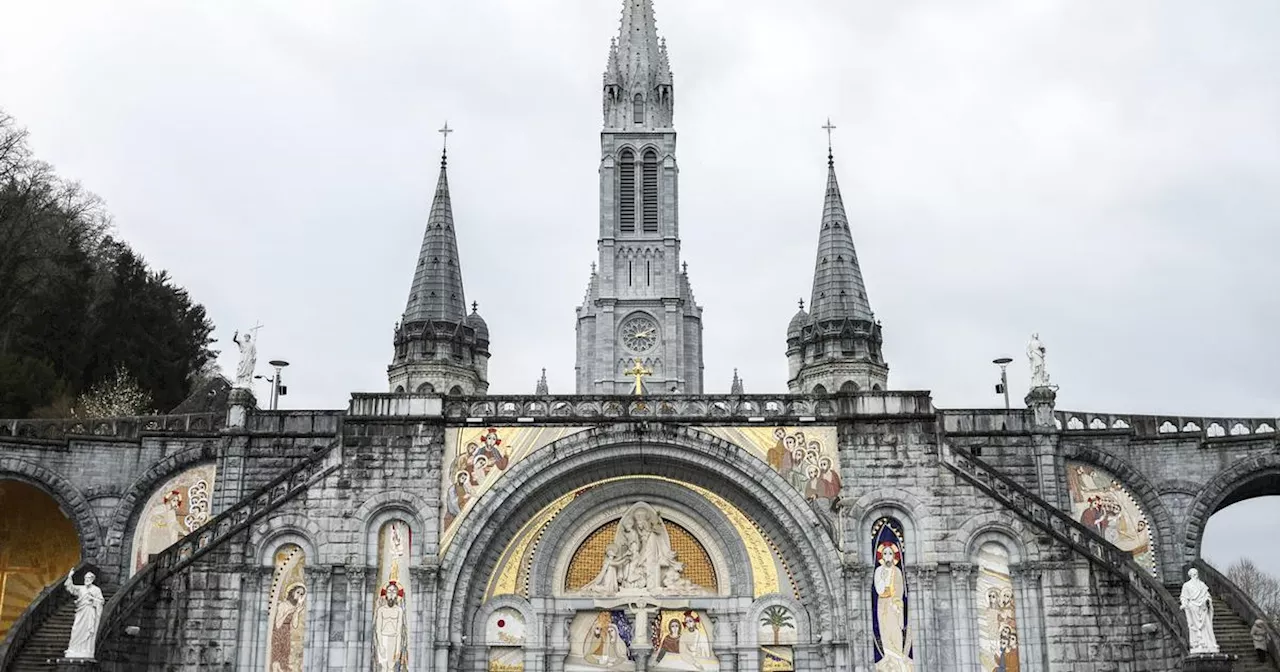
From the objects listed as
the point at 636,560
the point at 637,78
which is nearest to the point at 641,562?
the point at 636,560

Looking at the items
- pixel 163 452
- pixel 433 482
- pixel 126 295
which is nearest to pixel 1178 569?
pixel 433 482

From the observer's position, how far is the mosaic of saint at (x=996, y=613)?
2484 centimetres

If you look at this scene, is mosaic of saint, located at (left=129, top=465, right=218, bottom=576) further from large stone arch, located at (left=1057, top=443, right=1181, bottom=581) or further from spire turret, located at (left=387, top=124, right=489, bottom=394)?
large stone arch, located at (left=1057, top=443, right=1181, bottom=581)

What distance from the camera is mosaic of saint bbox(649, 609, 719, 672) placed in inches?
1033

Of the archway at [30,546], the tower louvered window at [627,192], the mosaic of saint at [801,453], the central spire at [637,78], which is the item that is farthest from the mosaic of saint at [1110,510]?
the central spire at [637,78]

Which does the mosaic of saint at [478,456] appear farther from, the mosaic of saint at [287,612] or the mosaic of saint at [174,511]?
the mosaic of saint at [174,511]

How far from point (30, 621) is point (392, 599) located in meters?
7.84

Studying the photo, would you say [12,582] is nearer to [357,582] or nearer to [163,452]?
[163,452]

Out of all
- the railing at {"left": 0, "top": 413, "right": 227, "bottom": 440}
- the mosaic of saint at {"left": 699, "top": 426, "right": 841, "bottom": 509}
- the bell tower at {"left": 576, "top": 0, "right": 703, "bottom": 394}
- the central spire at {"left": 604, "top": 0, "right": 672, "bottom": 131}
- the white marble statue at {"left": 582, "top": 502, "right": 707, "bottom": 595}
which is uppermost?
the central spire at {"left": 604, "top": 0, "right": 672, "bottom": 131}

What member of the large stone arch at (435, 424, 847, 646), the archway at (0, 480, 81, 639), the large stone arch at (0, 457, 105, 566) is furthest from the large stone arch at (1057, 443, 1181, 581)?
the archway at (0, 480, 81, 639)

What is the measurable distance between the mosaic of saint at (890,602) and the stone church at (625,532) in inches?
2.5

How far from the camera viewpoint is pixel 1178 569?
27.3 meters

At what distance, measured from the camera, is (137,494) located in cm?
2803

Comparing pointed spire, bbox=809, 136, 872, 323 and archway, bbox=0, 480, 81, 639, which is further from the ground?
pointed spire, bbox=809, 136, 872, 323
